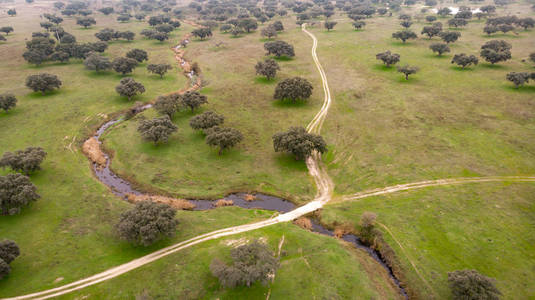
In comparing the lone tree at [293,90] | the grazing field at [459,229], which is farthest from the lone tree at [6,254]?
the lone tree at [293,90]

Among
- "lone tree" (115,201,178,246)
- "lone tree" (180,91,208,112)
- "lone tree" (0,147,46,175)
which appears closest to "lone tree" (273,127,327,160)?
"lone tree" (115,201,178,246)

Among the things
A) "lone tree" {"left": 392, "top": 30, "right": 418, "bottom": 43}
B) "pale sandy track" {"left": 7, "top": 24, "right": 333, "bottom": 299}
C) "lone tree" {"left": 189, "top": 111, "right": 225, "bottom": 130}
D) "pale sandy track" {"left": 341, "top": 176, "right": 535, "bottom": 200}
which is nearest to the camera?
"pale sandy track" {"left": 7, "top": 24, "right": 333, "bottom": 299}

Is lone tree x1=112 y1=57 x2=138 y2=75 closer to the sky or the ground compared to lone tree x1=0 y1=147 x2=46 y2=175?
closer to the sky

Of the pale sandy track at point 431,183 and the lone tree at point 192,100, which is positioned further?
the lone tree at point 192,100

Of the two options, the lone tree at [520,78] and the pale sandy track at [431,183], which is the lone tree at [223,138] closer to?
the pale sandy track at [431,183]

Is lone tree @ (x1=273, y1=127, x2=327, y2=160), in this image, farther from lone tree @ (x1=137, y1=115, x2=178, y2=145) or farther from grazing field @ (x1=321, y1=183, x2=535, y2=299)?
lone tree @ (x1=137, y1=115, x2=178, y2=145)

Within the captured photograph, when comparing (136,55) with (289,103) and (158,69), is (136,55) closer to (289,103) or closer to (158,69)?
(158,69)
